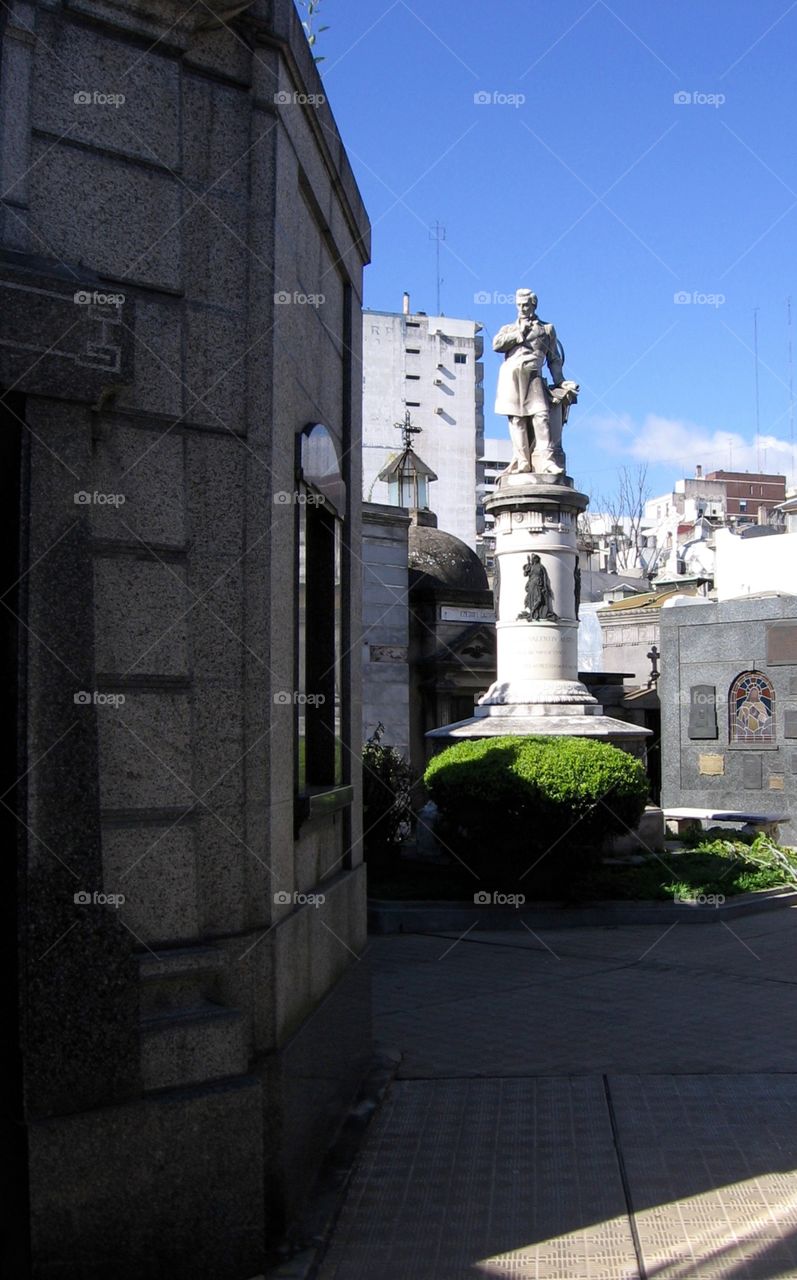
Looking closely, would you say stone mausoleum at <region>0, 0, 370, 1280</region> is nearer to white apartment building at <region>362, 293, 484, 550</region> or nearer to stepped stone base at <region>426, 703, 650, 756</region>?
stepped stone base at <region>426, 703, 650, 756</region>

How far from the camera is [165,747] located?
4348mm

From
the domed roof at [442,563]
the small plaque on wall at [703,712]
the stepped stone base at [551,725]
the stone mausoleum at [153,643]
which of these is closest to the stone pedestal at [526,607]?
the stepped stone base at [551,725]

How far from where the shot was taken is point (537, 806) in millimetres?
11031

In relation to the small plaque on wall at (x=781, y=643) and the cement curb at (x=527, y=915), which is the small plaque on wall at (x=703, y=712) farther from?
the cement curb at (x=527, y=915)

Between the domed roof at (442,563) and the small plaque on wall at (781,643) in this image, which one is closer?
the small plaque on wall at (781,643)

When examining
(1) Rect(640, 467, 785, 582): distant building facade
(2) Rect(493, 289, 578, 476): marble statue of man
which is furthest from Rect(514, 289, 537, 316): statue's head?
(1) Rect(640, 467, 785, 582): distant building facade

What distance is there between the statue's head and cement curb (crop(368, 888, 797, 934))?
315 inches

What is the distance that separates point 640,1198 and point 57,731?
111 inches

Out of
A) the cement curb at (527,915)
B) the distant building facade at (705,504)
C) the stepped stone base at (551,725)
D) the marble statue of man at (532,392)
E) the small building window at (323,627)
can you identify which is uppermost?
the distant building facade at (705,504)

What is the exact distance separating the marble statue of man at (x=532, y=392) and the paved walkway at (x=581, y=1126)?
8.10 metres

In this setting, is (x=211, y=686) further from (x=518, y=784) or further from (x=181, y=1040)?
(x=518, y=784)

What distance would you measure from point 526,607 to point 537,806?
5199mm

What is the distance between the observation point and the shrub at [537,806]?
436 inches

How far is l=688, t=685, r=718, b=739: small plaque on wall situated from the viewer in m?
17.9
